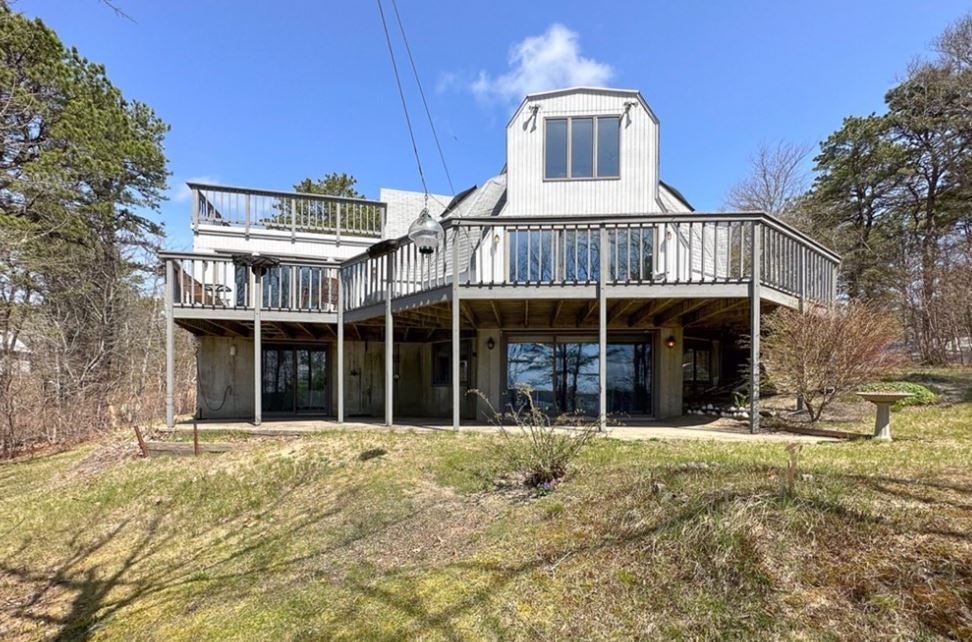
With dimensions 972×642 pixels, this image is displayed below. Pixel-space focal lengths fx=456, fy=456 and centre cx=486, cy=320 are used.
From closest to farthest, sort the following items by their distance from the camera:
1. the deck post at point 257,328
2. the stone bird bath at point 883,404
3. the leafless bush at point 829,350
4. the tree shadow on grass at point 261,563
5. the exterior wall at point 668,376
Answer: the tree shadow on grass at point 261,563 < the stone bird bath at point 883,404 < the leafless bush at point 829,350 < the deck post at point 257,328 < the exterior wall at point 668,376

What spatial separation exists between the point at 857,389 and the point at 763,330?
1.65m

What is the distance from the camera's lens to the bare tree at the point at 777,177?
791 inches

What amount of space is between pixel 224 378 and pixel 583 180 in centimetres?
972

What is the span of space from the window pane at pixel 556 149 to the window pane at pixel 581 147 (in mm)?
162

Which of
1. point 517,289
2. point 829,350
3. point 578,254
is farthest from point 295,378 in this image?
point 829,350

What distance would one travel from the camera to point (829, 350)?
6859mm

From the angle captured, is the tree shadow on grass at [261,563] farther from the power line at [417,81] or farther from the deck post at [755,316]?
the power line at [417,81]

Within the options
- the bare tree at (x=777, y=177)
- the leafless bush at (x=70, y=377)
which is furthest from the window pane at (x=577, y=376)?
the bare tree at (x=777, y=177)

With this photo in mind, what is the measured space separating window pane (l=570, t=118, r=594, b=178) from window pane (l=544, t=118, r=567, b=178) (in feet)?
0.53

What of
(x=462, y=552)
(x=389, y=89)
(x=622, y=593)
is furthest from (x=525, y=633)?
(x=389, y=89)

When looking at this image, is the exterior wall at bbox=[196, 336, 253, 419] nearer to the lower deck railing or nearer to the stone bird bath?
the lower deck railing

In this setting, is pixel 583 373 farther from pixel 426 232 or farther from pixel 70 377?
pixel 70 377

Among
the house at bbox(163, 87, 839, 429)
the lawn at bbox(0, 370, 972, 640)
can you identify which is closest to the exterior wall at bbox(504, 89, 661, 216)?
the house at bbox(163, 87, 839, 429)

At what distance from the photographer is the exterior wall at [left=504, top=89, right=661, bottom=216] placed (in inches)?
402
